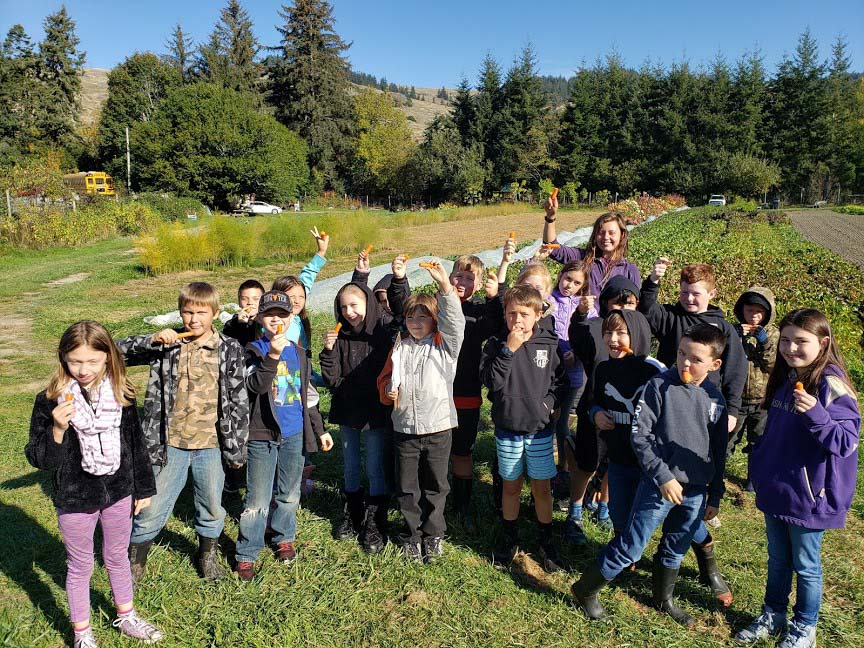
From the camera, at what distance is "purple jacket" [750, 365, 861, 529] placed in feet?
7.89

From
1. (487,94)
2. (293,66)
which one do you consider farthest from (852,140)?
(293,66)

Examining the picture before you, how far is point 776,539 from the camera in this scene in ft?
8.84

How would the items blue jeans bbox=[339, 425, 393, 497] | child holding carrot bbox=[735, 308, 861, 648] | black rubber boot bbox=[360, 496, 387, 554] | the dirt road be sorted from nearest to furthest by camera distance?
child holding carrot bbox=[735, 308, 861, 648]
black rubber boot bbox=[360, 496, 387, 554]
blue jeans bbox=[339, 425, 393, 497]
the dirt road

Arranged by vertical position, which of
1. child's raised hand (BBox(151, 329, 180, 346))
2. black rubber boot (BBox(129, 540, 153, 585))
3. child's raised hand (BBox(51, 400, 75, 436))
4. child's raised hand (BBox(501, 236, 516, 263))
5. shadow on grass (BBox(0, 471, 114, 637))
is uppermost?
child's raised hand (BBox(501, 236, 516, 263))

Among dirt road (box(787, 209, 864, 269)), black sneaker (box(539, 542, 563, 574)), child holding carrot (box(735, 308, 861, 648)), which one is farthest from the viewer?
dirt road (box(787, 209, 864, 269))

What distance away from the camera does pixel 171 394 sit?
2945 millimetres

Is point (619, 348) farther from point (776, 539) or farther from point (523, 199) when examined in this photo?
point (523, 199)

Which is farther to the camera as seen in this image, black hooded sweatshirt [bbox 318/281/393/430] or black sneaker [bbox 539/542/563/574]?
black hooded sweatshirt [bbox 318/281/393/430]

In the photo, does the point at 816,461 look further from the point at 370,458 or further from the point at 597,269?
the point at 370,458

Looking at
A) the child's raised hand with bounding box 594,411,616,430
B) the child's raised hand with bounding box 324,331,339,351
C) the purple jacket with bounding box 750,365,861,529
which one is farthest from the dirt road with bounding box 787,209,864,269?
the child's raised hand with bounding box 324,331,339,351

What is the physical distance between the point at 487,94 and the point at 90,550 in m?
51.2

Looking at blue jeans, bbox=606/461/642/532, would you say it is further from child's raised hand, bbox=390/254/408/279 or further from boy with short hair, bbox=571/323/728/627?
child's raised hand, bbox=390/254/408/279

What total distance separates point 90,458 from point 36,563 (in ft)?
4.24

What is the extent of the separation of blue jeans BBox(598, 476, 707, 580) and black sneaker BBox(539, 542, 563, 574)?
0.51 metres
